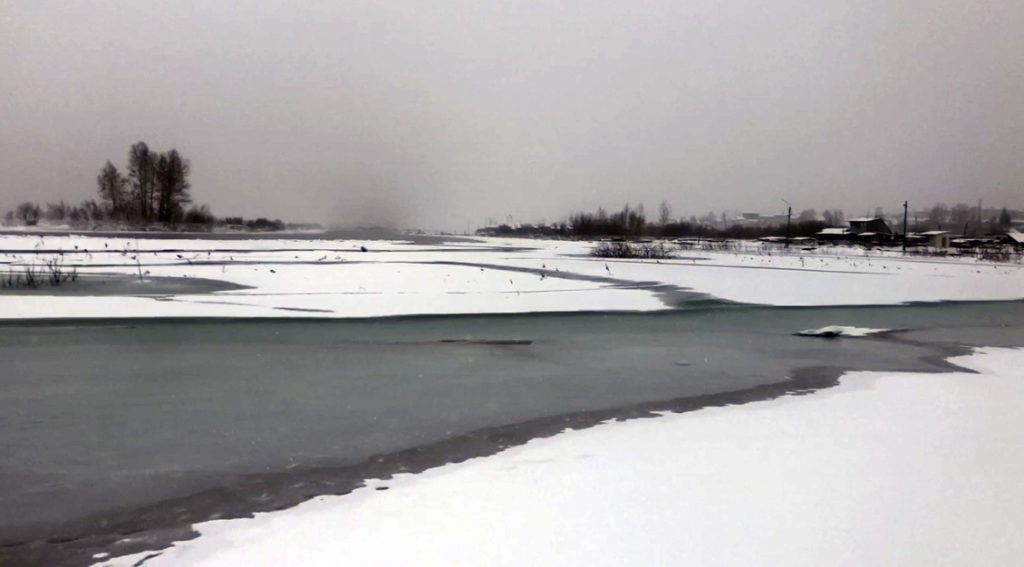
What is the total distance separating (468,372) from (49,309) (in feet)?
40.9

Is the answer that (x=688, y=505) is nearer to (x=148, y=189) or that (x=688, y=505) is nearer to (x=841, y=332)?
(x=841, y=332)

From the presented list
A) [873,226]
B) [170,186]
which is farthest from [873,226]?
[170,186]

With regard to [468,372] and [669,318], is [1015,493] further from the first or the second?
[669,318]

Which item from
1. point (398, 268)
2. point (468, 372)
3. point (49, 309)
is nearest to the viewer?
point (468, 372)

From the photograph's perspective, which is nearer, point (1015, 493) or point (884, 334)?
point (1015, 493)

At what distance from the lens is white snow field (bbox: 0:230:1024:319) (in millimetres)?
19438

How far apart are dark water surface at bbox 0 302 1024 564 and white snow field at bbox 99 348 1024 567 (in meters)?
0.77

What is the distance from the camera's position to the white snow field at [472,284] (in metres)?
19.4

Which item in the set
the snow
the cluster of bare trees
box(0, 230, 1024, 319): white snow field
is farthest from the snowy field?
the cluster of bare trees

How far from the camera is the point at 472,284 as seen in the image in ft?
87.3

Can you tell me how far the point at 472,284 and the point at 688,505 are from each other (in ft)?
69.4

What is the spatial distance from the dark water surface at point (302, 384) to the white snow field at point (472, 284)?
232cm

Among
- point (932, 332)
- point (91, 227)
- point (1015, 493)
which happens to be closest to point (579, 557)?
point (1015, 493)

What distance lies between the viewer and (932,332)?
16.9 m
